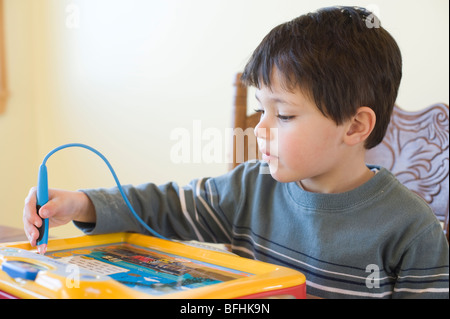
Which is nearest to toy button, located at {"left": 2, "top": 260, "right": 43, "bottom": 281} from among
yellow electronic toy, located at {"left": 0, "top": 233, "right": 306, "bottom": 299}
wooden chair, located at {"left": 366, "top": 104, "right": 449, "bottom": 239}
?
yellow electronic toy, located at {"left": 0, "top": 233, "right": 306, "bottom": 299}

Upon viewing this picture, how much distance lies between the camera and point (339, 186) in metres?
0.87

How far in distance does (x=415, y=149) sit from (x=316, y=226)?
50 cm

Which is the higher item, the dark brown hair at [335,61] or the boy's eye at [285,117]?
the dark brown hair at [335,61]

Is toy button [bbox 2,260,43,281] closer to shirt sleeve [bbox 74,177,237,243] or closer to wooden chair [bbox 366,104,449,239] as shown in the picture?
shirt sleeve [bbox 74,177,237,243]

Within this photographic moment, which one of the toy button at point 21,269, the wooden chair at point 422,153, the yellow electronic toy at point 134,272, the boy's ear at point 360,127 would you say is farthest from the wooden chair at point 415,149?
the toy button at point 21,269

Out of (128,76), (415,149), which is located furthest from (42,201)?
(128,76)

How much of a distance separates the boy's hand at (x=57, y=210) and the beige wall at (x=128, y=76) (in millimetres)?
961

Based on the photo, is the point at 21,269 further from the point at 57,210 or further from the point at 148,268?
the point at 57,210

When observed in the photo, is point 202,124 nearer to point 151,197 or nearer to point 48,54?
point 48,54

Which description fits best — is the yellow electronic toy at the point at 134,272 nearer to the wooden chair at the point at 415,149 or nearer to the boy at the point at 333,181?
the boy at the point at 333,181

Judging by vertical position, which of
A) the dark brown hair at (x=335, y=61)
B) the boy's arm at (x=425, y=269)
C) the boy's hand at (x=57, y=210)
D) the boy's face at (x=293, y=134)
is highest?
the dark brown hair at (x=335, y=61)

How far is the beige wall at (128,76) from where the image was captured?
187 cm

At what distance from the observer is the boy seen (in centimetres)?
78

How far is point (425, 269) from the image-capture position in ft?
2.47
